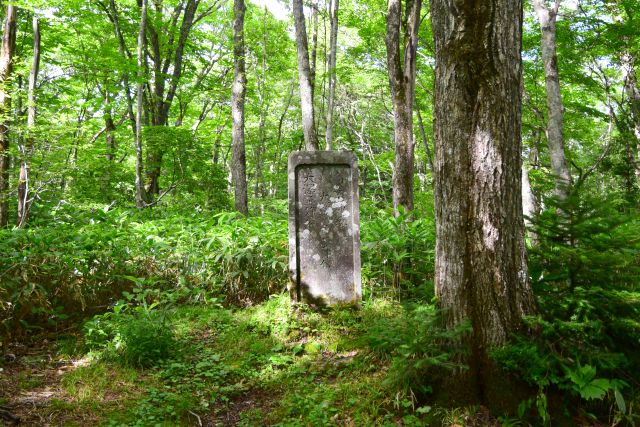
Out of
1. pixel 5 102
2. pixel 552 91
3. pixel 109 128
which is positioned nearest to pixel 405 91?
pixel 552 91

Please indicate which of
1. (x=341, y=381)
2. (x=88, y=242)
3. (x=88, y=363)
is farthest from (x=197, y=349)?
(x=88, y=242)

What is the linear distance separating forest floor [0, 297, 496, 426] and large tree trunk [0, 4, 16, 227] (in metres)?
4.29

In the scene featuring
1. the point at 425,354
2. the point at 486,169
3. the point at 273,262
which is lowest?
the point at 425,354

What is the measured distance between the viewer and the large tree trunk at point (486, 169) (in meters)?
2.70

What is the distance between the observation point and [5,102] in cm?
738

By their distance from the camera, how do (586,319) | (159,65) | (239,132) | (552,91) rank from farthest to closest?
1. (159,65)
2. (239,132)
3. (552,91)
4. (586,319)

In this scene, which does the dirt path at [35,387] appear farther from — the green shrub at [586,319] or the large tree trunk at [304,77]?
the large tree trunk at [304,77]

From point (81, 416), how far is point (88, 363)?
102 cm

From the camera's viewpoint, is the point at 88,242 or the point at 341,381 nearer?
the point at 341,381

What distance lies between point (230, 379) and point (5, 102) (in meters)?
7.09

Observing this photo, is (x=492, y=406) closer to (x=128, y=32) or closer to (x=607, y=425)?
(x=607, y=425)

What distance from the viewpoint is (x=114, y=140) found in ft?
51.1

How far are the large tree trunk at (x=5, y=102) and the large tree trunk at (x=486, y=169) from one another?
305 inches

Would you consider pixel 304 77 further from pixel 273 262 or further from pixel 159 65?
pixel 159 65
